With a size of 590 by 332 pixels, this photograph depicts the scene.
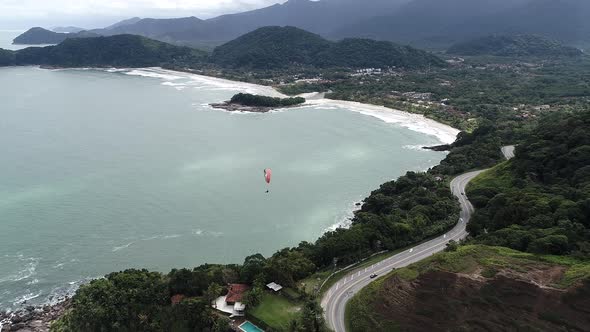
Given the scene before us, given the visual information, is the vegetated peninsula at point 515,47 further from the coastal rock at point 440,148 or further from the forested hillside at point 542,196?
the forested hillside at point 542,196

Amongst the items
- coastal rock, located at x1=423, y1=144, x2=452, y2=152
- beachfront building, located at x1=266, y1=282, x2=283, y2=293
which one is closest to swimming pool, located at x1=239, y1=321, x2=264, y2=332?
beachfront building, located at x1=266, y1=282, x2=283, y2=293

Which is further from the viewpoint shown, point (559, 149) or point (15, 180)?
point (15, 180)

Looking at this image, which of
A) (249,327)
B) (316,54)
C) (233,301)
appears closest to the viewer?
(249,327)

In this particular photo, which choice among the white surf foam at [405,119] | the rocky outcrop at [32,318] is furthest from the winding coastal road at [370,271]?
the white surf foam at [405,119]

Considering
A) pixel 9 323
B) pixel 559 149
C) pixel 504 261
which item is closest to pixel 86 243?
pixel 9 323

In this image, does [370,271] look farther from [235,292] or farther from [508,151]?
[508,151]

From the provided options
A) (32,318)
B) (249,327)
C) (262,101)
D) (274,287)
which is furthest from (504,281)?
(262,101)

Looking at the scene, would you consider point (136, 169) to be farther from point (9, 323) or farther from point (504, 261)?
point (504, 261)
